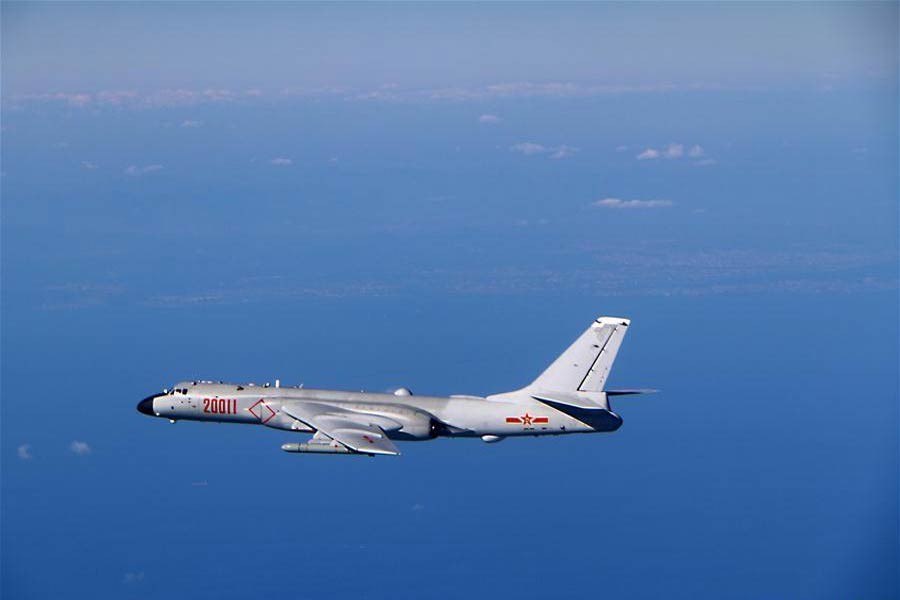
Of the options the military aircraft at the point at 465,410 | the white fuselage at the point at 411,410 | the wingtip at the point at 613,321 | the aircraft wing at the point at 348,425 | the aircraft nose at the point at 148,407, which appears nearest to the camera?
the aircraft wing at the point at 348,425

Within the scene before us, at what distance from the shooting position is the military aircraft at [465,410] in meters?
78.1

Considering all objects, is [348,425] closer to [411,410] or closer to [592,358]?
[411,410]

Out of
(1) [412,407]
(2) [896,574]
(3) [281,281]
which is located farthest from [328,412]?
(3) [281,281]

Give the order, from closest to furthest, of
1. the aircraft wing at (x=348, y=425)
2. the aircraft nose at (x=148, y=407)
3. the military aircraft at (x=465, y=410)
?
the aircraft wing at (x=348, y=425), the military aircraft at (x=465, y=410), the aircraft nose at (x=148, y=407)

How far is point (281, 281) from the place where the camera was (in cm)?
18212

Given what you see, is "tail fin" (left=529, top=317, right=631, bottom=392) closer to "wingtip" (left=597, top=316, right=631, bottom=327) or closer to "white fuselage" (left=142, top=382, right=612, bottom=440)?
"wingtip" (left=597, top=316, right=631, bottom=327)

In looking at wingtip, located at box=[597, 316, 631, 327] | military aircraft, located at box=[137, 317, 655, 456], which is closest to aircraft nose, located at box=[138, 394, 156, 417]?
military aircraft, located at box=[137, 317, 655, 456]

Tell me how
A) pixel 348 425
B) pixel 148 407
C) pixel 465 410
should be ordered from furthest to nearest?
pixel 148 407
pixel 465 410
pixel 348 425

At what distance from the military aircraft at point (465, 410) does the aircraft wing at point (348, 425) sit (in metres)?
0.05

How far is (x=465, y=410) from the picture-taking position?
80500 millimetres

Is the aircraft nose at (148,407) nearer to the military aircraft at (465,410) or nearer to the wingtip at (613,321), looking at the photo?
the military aircraft at (465,410)

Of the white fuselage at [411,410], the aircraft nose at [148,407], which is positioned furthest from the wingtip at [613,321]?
the aircraft nose at [148,407]

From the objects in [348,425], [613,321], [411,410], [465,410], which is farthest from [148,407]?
[613,321]

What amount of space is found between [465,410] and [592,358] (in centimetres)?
790
